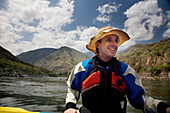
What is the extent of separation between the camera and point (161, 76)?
57812 millimetres

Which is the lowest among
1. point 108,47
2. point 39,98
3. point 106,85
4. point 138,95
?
point 39,98

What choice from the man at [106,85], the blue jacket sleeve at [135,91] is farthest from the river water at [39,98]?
the blue jacket sleeve at [135,91]

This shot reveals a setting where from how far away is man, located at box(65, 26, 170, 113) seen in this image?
216cm

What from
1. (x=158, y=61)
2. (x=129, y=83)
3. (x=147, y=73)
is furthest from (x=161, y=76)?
(x=129, y=83)

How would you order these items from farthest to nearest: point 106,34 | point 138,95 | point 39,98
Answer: point 39,98 < point 106,34 < point 138,95

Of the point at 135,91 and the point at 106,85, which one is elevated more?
the point at 106,85

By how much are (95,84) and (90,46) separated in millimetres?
1179

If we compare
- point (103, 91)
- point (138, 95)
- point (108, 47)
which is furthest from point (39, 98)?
point (138, 95)

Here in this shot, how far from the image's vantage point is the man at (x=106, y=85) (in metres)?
2.16

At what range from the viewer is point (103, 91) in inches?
86.8

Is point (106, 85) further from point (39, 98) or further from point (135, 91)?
point (39, 98)

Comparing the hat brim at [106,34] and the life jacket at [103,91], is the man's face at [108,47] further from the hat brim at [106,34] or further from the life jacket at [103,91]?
the life jacket at [103,91]

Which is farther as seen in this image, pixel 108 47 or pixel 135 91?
pixel 108 47

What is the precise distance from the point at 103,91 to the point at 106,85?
0.14 metres
